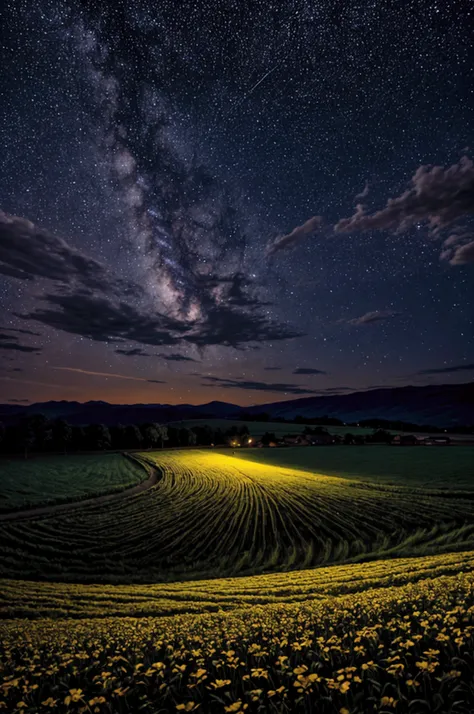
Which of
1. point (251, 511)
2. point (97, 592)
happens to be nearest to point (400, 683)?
point (97, 592)

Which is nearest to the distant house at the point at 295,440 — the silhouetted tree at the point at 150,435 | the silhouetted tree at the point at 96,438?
the silhouetted tree at the point at 150,435

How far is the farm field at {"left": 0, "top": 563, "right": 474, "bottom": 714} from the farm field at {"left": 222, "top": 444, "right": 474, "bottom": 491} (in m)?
55.0

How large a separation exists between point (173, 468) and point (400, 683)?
8077 centimetres

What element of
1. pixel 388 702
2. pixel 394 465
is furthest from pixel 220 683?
pixel 394 465

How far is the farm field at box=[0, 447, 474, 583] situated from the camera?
83.5 ft

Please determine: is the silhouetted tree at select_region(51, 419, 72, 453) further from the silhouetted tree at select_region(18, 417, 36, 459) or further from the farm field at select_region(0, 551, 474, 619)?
the farm field at select_region(0, 551, 474, 619)

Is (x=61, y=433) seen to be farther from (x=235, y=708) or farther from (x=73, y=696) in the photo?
(x=235, y=708)

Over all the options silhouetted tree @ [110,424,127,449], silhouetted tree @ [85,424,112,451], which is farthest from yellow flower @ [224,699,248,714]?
silhouetted tree @ [110,424,127,449]

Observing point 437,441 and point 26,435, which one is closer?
point 26,435

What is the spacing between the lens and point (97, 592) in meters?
19.0

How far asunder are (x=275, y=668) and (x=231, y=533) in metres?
28.8

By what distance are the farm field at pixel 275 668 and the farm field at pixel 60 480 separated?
4869 centimetres

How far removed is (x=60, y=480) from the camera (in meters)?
68.4

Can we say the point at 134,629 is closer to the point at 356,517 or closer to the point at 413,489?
the point at 356,517
